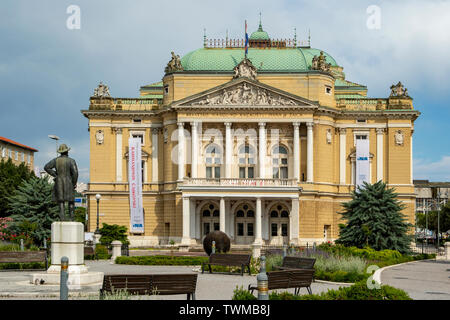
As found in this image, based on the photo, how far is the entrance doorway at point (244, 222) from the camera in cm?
7619

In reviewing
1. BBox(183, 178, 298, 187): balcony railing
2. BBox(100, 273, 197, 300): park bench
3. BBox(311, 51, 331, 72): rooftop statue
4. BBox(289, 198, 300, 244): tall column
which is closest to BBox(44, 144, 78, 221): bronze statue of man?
BBox(100, 273, 197, 300): park bench

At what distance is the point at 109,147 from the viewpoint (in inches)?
3155

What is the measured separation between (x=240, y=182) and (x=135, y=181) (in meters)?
11.8

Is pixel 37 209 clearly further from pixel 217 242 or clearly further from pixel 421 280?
pixel 421 280

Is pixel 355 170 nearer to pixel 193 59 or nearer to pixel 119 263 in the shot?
pixel 193 59

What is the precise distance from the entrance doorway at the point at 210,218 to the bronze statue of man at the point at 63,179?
47167mm

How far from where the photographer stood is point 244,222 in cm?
7656

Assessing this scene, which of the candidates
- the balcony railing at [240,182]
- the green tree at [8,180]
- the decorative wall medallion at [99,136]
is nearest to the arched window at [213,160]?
the balcony railing at [240,182]

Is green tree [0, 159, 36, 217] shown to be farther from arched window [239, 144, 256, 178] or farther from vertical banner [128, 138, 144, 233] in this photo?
arched window [239, 144, 256, 178]

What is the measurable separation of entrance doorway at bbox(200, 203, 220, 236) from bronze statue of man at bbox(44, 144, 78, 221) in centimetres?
4717

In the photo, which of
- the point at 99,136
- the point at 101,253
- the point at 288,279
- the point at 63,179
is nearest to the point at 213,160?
the point at 99,136

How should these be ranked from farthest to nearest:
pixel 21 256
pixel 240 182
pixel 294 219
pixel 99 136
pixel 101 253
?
pixel 99 136 < pixel 240 182 < pixel 294 219 < pixel 101 253 < pixel 21 256

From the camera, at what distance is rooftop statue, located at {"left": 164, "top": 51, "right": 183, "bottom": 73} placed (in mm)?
78938

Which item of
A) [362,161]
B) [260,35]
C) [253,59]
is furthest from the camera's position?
[260,35]
